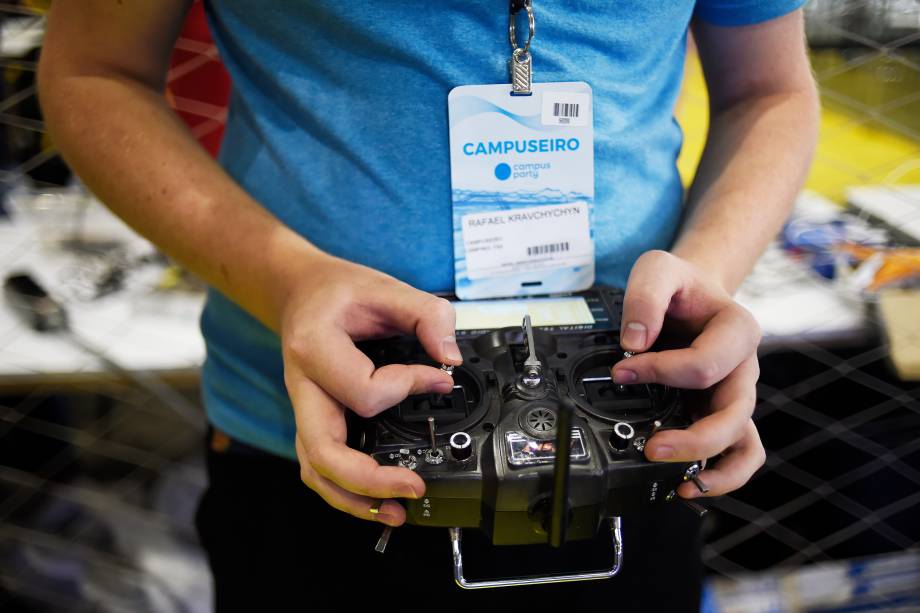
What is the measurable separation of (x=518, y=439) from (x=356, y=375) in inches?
3.9

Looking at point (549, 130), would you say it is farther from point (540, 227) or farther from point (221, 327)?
point (221, 327)

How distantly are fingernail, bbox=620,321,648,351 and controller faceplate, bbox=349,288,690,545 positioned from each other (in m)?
0.04

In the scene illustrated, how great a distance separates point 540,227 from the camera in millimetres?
520

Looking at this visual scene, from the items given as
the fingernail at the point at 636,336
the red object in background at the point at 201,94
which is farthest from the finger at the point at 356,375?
Answer: the red object in background at the point at 201,94

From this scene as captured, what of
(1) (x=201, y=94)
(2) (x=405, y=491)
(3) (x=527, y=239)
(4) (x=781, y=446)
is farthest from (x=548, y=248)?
(4) (x=781, y=446)

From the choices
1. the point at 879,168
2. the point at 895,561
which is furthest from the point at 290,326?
the point at 895,561

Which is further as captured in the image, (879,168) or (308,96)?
(879,168)

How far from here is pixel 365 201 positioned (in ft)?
1.59

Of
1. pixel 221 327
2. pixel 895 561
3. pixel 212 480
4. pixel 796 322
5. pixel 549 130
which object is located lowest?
pixel 895 561

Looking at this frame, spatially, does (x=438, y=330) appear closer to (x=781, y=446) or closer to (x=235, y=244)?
(x=235, y=244)

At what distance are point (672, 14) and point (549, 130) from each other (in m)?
0.11

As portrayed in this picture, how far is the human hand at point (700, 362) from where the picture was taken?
388 millimetres

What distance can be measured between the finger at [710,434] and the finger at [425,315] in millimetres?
116

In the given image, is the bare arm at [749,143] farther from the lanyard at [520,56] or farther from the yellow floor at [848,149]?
the yellow floor at [848,149]
